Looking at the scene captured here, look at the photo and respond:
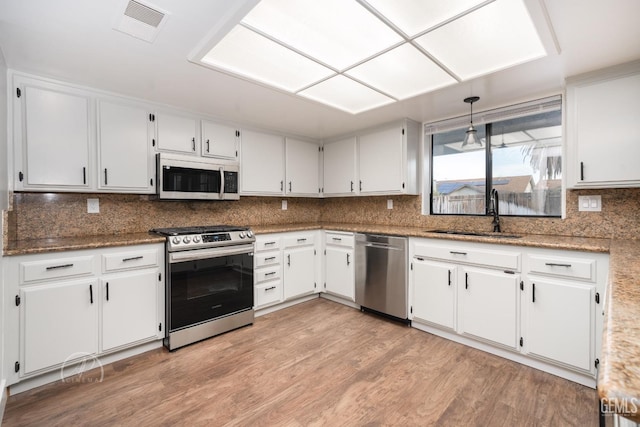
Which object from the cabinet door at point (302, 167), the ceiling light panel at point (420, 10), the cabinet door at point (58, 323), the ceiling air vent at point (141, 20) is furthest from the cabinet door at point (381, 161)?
the cabinet door at point (58, 323)

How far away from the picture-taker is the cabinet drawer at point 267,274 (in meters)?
3.22

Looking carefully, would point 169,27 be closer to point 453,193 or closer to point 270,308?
point 270,308

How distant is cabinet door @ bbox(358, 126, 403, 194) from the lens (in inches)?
137

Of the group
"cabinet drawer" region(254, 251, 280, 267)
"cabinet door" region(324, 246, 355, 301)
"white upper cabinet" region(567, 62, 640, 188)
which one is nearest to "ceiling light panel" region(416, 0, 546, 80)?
"white upper cabinet" region(567, 62, 640, 188)

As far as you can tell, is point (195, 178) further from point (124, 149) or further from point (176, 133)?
point (124, 149)

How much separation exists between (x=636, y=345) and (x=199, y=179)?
3.15 metres

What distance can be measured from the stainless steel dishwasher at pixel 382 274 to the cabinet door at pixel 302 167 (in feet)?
3.91

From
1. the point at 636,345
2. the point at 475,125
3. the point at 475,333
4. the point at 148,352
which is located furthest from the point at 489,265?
the point at 148,352

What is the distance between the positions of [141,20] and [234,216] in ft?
7.89

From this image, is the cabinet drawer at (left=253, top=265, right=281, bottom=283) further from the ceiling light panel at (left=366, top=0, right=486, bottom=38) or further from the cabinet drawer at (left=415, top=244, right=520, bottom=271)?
the ceiling light panel at (left=366, top=0, right=486, bottom=38)

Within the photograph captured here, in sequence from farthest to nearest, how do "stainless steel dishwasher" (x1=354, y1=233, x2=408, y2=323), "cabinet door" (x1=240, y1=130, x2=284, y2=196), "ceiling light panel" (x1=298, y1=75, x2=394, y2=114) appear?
1. "cabinet door" (x1=240, y1=130, x2=284, y2=196)
2. "stainless steel dishwasher" (x1=354, y1=233, x2=408, y2=323)
3. "ceiling light panel" (x1=298, y1=75, x2=394, y2=114)

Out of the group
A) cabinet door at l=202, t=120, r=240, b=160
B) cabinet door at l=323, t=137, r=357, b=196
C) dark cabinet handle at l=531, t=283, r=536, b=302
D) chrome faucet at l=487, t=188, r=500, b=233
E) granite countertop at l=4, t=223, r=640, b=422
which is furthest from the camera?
cabinet door at l=323, t=137, r=357, b=196

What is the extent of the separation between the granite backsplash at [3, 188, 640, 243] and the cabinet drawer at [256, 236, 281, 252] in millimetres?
668

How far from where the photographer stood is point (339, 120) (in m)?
3.42
